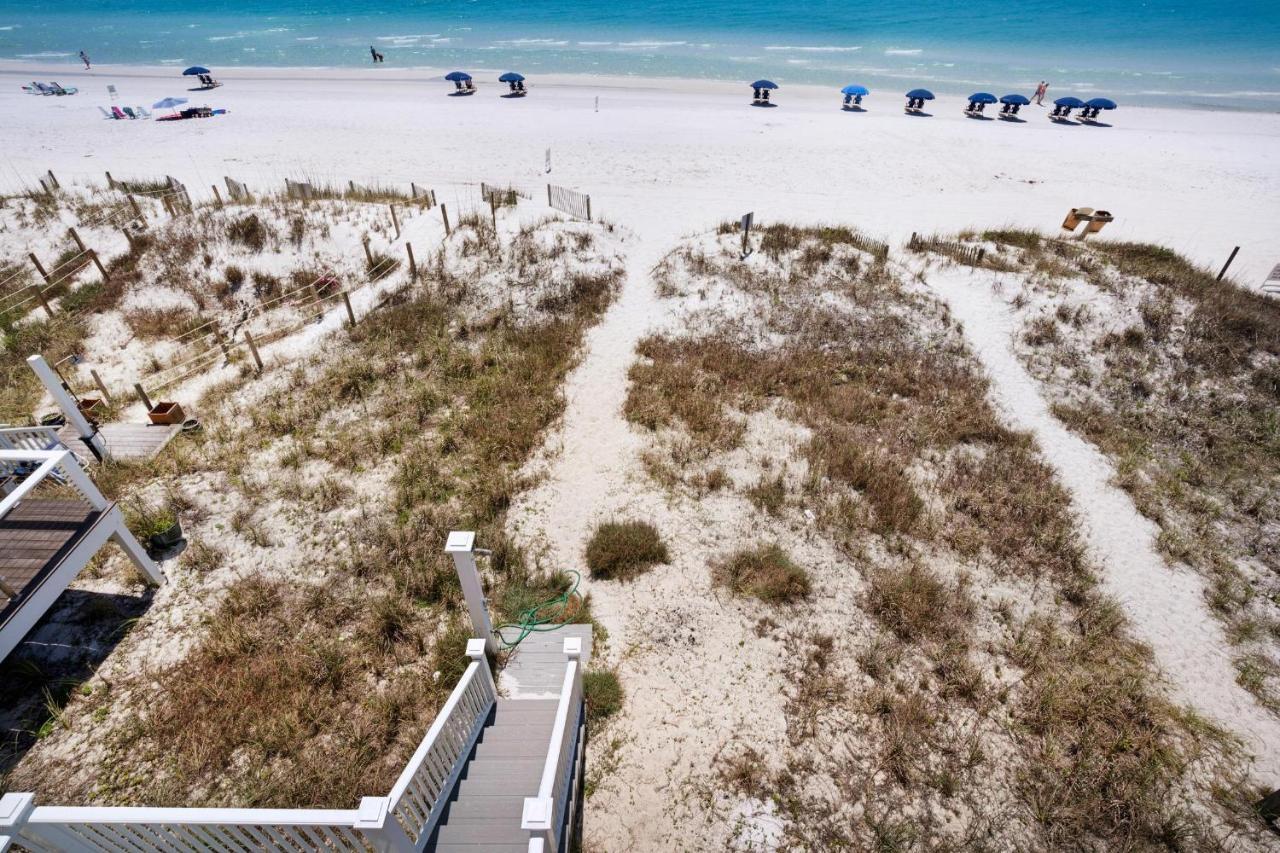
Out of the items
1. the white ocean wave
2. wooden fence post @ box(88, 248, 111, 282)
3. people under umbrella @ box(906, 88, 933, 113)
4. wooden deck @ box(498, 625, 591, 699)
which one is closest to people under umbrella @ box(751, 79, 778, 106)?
people under umbrella @ box(906, 88, 933, 113)

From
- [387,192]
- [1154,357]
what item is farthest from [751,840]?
[387,192]

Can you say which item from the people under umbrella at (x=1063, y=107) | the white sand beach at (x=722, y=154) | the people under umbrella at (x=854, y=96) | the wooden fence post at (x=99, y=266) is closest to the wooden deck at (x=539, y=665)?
the white sand beach at (x=722, y=154)

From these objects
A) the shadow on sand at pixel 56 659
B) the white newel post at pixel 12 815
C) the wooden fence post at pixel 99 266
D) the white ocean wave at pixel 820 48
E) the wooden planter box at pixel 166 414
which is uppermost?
the white ocean wave at pixel 820 48

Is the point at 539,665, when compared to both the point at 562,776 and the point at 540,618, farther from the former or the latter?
the point at 562,776

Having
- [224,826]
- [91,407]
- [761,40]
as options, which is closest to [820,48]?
[761,40]

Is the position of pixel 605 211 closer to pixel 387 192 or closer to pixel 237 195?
pixel 387 192

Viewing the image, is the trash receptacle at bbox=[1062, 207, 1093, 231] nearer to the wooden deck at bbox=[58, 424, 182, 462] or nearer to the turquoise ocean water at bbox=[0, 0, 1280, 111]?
the wooden deck at bbox=[58, 424, 182, 462]

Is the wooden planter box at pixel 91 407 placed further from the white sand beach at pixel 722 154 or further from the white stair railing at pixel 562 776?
the white sand beach at pixel 722 154
